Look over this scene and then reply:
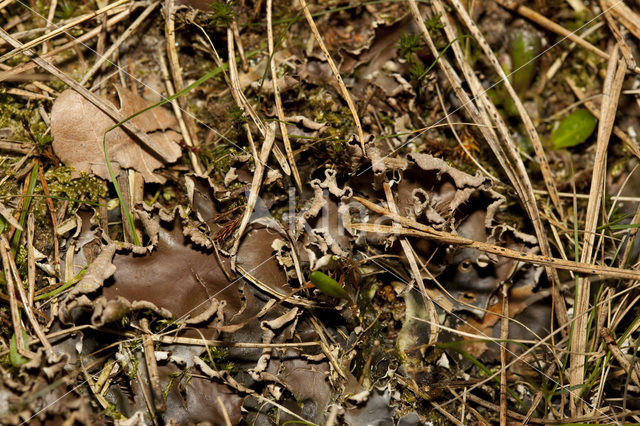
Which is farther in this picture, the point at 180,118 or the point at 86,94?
the point at 180,118

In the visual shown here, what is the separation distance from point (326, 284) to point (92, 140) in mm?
1853

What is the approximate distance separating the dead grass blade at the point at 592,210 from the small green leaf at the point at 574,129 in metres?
0.11

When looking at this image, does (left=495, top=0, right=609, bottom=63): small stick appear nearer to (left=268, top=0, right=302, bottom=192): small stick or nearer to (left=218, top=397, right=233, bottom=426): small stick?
(left=268, top=0, right=302, bottom=192): small stick

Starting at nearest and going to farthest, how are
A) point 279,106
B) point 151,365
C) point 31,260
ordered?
point 151,365, point 31,260, point 279,106

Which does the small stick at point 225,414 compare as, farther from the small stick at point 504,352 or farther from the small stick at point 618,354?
the small stick at point 618,354

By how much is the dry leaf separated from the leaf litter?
14 mm

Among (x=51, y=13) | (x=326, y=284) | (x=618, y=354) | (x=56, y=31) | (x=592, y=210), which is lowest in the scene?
(x=618, y=354)

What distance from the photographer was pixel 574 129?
3537mm

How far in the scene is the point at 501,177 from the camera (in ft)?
11.1

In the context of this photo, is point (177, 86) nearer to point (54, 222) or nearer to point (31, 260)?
point (54, 222)

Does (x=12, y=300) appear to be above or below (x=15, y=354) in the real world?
above

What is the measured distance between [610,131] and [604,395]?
A: 182 cm

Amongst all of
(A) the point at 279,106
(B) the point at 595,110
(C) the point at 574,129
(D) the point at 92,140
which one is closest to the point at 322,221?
(A) the point at 279,106

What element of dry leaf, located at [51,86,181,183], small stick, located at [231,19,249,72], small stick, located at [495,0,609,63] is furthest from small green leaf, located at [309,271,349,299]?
small stick, located at [495,0,609,63]
